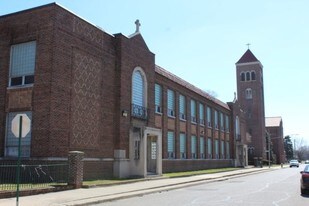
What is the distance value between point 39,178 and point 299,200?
12518mm

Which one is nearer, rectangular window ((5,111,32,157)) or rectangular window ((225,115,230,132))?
rectangular window ((5,111,32,157))

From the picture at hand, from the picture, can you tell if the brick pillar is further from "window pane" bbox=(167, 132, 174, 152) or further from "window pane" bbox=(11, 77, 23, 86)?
"window pane" bbox=(167, 132, 174, 152)

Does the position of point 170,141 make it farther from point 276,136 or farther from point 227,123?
point 276,136

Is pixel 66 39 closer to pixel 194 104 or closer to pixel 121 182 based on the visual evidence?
pixel 121 182

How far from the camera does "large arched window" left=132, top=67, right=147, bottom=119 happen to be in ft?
101

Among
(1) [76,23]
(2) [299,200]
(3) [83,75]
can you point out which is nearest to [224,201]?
(2) [299,200]

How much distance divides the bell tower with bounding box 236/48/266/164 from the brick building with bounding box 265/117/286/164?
22.3 metres

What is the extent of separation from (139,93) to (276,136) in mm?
100902

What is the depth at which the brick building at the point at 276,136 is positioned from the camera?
12096 cm

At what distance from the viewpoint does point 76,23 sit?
25.0 metres

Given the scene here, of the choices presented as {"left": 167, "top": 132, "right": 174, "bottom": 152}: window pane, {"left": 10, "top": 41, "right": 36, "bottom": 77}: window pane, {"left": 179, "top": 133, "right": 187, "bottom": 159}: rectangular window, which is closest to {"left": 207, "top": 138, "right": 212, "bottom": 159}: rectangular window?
{"left": 179, "top": 133, "right": 187, "bottom": 159}: rectangular window

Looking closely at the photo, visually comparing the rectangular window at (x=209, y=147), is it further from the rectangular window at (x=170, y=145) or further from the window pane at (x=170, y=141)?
the window pane at (x=170, y=141)

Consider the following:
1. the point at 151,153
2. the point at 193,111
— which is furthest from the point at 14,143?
the point at 193,111

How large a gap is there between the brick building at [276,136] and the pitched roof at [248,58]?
2879 cm
